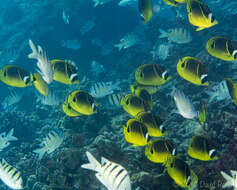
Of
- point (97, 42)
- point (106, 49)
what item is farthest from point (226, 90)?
point (97, 42)

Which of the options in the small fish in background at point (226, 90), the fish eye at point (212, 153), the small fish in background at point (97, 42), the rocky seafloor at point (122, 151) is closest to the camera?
the fish eye at point (212, 153)

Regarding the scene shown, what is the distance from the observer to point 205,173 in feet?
12.9

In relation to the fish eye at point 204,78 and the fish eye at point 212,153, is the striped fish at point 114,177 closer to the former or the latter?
the fish eye at point 212,153

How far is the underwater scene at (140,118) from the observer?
10.4ft

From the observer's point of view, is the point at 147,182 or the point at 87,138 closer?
the point at 147,182

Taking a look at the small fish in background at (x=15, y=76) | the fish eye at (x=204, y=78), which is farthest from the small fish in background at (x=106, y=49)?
the fish eye at (x=204, y=78)

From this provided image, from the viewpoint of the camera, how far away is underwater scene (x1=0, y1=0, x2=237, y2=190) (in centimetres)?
316

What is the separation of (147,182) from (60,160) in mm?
2669

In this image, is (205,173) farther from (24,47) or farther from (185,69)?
(24,47)

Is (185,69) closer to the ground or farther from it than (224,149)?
farther from it

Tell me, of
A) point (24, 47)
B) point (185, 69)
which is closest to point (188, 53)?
point (185, 69)

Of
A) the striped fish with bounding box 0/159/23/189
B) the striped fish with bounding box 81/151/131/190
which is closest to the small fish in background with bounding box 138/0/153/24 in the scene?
the striped fish with bounding box 81/151/131/190

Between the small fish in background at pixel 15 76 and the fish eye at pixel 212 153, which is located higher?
the small fish in background at pixel 15 76

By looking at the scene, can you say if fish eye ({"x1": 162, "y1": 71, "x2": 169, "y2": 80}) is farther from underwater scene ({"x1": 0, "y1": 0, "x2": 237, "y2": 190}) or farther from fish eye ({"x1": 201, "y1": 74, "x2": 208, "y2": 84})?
fish eye ({"x1": 201, "y1": 74, "x2": 208, "y2": 84})
